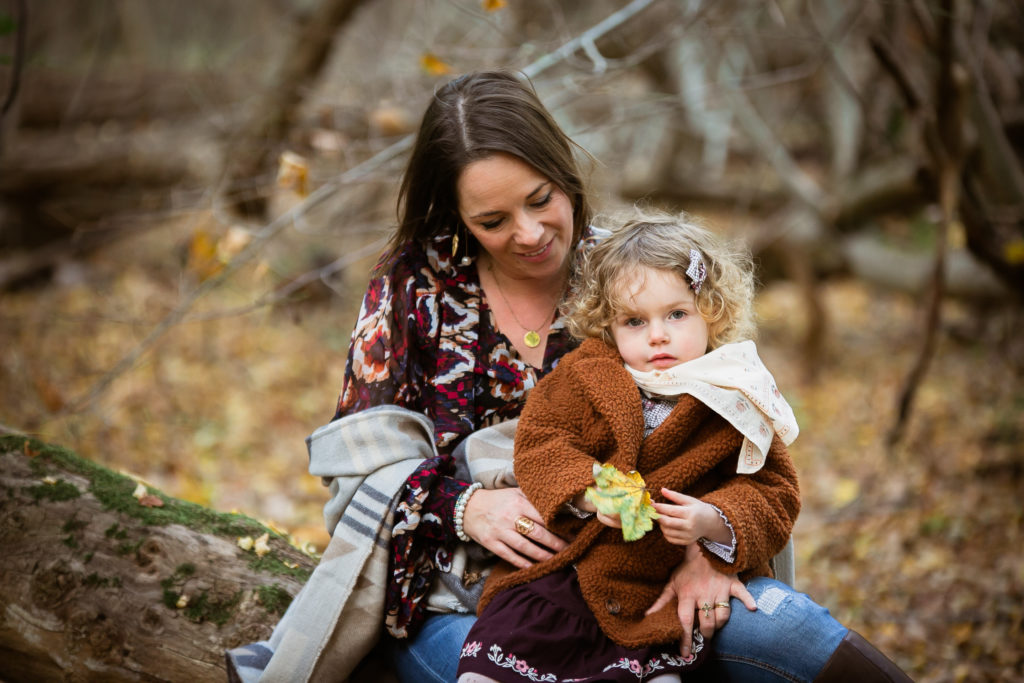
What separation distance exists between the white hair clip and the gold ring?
708 millimetres

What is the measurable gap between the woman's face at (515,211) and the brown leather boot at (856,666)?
4.02 feet

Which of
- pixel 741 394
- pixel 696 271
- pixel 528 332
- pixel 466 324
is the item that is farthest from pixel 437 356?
pixel 741 394

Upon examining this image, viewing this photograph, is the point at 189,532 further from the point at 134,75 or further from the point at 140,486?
the point at 134,75

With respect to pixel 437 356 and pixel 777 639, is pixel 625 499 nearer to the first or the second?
pixel 777 639

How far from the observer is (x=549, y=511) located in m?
1.93

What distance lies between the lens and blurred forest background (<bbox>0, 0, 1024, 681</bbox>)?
3.92m

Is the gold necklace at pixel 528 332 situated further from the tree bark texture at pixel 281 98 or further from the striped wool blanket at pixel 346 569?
the tree bark texture at pixel 281 98

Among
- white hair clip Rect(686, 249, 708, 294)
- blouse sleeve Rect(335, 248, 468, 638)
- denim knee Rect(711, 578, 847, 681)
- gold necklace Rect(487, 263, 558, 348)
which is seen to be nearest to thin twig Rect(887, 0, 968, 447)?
white hair clip Rect(686, 249, 708, 294)

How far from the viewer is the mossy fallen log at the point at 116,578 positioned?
223cm

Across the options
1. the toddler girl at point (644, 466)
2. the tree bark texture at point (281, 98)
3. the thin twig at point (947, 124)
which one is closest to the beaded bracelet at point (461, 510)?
the toddler girl at point (644, 466)

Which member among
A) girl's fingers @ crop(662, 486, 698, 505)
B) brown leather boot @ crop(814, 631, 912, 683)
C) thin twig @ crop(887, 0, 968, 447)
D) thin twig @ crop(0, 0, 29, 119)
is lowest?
brown leather boot @ crop(814, 631, 912, 683)

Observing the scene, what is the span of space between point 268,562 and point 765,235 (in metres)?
5.94

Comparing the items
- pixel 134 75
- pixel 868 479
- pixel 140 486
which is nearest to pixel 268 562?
pixel 140 486

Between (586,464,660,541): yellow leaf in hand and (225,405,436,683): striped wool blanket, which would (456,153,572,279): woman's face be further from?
(586,464,660,541): yellow leaf in hand
